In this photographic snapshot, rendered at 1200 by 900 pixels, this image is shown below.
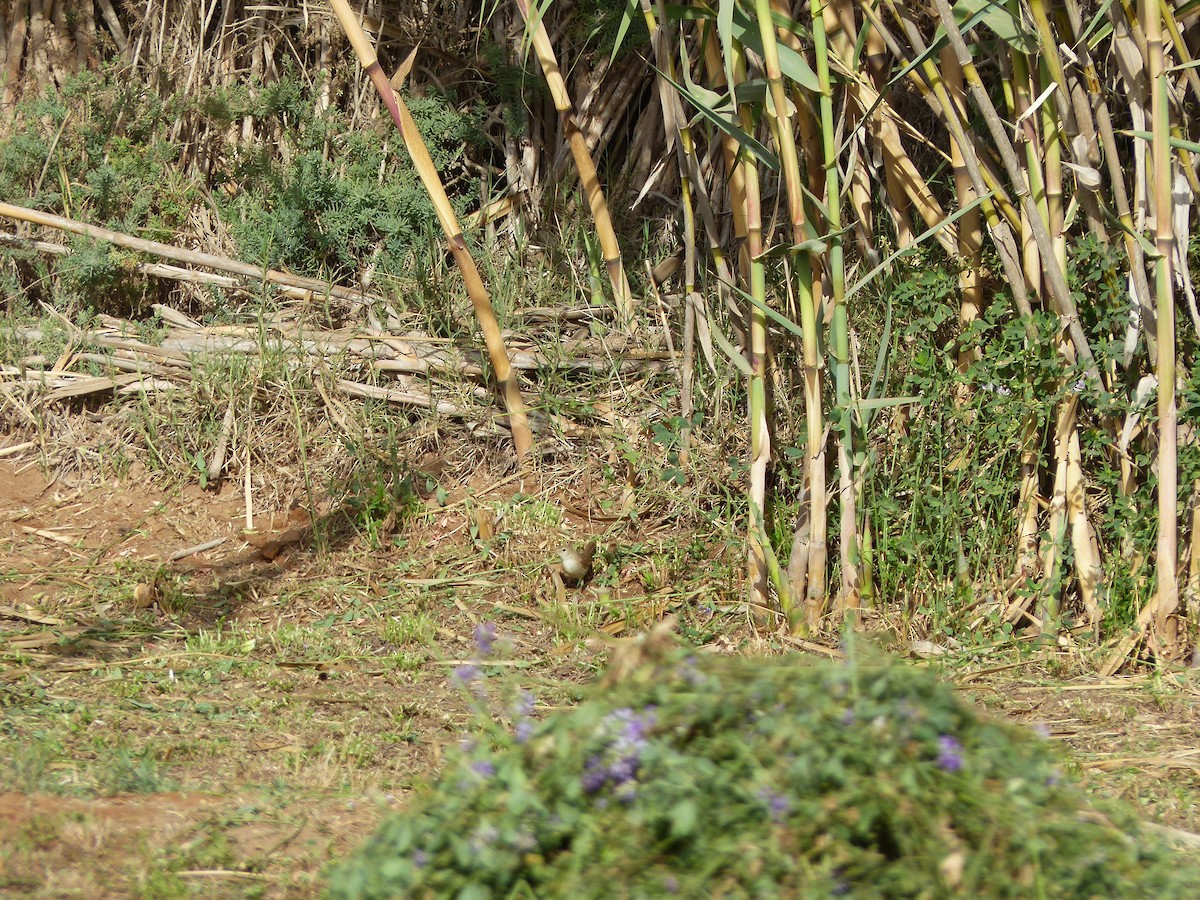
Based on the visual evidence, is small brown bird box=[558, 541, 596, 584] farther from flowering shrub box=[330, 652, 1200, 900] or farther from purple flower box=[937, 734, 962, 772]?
purple flower box=[937, 734, 962, 772]

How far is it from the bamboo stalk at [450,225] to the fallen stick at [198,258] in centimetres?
89

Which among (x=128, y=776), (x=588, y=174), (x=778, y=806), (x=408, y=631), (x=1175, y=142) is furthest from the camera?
(x=588, y=174)

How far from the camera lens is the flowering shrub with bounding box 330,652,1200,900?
63.6 inches

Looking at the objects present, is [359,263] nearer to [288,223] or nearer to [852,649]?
[288,223]

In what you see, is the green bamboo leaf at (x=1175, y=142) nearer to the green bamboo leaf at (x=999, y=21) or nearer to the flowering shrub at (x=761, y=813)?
the green bamboo leaf at (x=999, y=21)

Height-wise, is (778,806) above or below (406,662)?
above

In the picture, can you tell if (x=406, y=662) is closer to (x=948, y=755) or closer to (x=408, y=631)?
(x=408, y=631)

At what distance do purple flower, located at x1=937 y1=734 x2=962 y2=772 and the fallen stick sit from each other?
137 inches

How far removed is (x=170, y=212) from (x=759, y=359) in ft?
10.0

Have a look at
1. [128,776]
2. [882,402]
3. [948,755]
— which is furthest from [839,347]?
[128,776]

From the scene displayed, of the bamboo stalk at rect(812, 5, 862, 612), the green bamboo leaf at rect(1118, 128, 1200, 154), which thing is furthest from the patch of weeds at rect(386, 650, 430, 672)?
the green bamboo leaf at rect(1118, 128, 1200, 154)

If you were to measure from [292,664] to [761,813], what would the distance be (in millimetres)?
2006

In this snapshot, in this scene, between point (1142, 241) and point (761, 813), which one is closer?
point (761, 813)

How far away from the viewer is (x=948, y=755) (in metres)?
1.72
